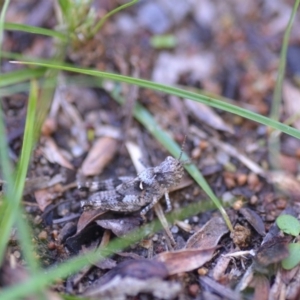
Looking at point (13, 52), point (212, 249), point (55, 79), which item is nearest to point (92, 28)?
point (55, 79)

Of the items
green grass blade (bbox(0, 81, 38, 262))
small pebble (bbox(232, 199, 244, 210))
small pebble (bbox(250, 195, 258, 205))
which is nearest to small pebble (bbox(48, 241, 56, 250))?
green grass blade (bbox(0, 81, 38, 262))

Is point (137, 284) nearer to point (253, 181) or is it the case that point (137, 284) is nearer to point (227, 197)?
point (227, 197)

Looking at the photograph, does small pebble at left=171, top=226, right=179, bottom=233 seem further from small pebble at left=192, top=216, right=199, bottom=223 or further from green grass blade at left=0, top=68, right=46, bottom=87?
green grass blade at left=0, top=68, right=46, bottom=87

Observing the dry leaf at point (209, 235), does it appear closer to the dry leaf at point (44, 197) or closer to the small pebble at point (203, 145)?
the small pebble at point (203, 145)

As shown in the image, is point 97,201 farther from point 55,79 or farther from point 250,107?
point 250,107

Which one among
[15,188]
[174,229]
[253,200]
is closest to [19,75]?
[15,188]

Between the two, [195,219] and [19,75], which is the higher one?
[19,75]

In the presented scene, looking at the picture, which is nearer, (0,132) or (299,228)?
(0,132)
